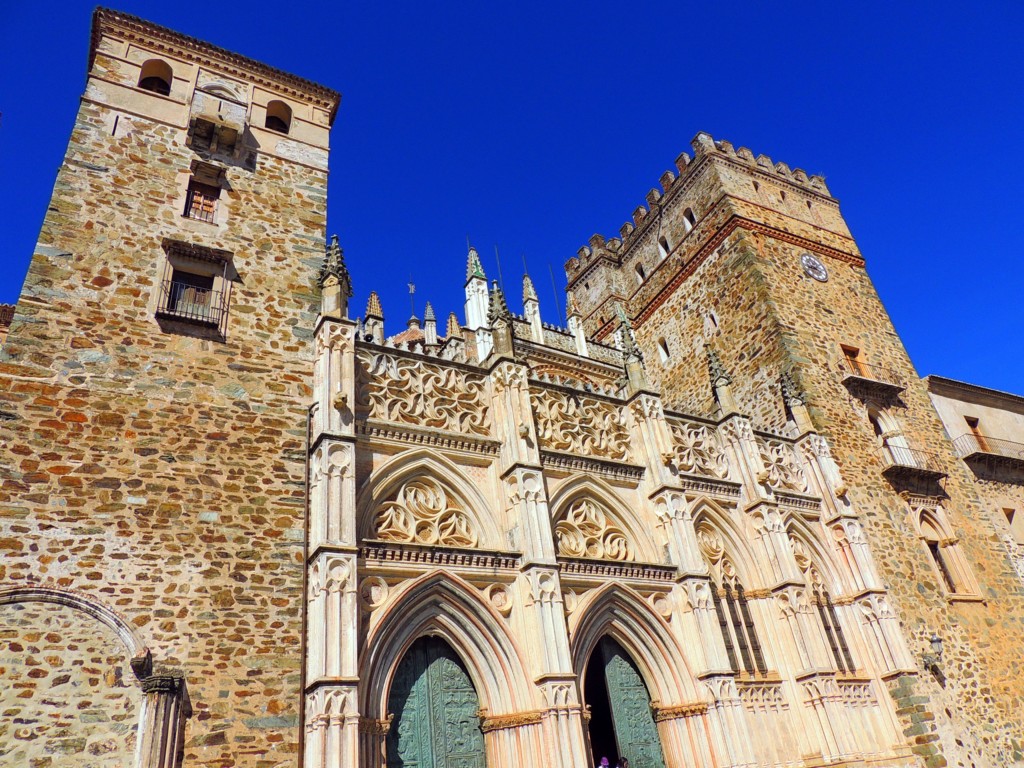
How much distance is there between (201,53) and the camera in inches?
559

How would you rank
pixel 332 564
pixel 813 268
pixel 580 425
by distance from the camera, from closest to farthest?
pixel 332 564 → pixel 580 425 → pixel 813 268

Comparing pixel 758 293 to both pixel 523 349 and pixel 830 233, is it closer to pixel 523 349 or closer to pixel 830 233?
pixel 830 233

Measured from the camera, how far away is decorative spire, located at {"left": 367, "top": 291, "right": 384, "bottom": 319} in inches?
1056

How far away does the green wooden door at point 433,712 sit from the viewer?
990cm

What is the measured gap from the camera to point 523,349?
24.9 metres

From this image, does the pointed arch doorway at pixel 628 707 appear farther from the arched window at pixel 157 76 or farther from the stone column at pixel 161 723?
the arched window at pixel 157 76

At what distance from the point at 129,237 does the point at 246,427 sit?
3.79 metres

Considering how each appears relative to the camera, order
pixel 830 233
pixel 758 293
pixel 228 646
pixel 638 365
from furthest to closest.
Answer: pixel 830 233, pixel 758 293, pixel 638 365, pixel 228 646

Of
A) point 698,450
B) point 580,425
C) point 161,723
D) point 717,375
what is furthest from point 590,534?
point 161,723

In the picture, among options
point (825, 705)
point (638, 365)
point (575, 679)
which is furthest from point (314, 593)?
point (825, 705)

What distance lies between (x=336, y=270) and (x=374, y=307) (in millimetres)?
14980

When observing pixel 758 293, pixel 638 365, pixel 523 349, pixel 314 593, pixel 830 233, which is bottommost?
pixel 314 593

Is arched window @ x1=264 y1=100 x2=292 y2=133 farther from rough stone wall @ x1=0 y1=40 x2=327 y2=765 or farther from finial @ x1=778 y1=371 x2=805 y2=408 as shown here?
finial @ x1=778 y1=371 x2=805 y2=408

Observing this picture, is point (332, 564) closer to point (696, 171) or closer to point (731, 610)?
point (731, 610)
